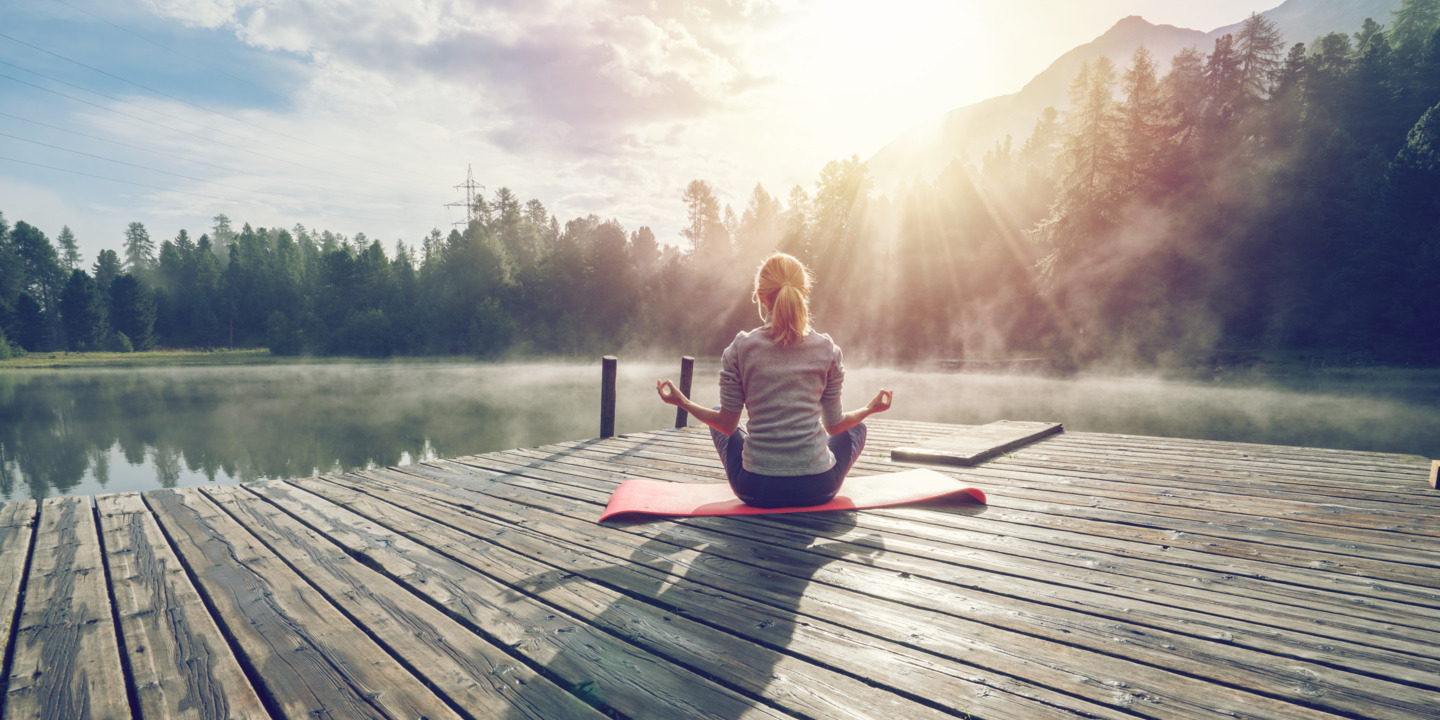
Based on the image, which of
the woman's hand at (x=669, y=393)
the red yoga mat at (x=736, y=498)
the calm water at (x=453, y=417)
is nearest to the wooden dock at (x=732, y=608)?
the red yoga mat at (x=736, y=498)

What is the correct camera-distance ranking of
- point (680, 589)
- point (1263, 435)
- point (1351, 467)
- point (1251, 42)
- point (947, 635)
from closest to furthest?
point (947, 635), point (680, 589), point (1351, 467), point (1263, 435), point (1251, 42)

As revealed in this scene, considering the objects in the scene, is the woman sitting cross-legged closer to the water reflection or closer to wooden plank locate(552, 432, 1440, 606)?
wooden plank locate(552, 432, 1440, 606)

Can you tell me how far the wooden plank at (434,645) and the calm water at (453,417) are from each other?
513 inches

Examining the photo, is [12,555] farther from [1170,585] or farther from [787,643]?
[1170,585]

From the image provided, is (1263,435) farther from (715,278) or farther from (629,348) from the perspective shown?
(629,348)

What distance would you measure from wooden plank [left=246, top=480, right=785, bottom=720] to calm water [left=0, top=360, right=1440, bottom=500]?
12631mm

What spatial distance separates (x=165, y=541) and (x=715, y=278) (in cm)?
3784

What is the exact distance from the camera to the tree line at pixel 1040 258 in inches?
1002

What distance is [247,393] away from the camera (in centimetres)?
2820

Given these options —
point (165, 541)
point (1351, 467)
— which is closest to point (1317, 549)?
point (1351, 467)

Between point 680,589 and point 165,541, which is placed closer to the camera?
point 680,589

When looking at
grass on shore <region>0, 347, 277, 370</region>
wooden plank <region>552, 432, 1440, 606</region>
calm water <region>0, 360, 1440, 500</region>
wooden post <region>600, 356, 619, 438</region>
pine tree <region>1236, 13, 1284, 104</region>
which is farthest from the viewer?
grass on shore <region>0, 347, 277, 370</region>

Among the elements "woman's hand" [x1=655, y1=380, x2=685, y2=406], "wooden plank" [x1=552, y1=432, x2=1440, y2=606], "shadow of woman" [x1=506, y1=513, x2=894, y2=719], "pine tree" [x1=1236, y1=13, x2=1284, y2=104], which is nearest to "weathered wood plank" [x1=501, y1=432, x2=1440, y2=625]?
"wooden plank" [x1=552, y1=432, x2=1440, y2=606]

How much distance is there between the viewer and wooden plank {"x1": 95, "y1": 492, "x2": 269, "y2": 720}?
5.76ft
